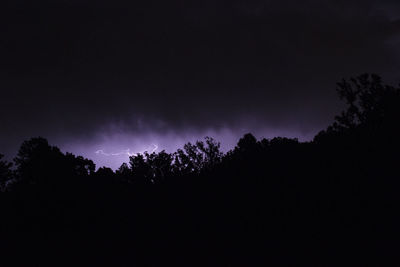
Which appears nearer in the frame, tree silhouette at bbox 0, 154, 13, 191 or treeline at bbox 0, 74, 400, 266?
treeline at bbox 0, 74, 400, 266

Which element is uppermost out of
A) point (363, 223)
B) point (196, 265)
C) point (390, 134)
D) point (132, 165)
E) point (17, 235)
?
point (132, 165)

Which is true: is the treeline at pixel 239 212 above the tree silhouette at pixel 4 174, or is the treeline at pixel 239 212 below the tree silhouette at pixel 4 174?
below

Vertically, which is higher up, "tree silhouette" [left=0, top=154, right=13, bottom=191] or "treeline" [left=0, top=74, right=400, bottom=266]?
"tree silhouette" [left=0, top=154, right=13, bottom=191]

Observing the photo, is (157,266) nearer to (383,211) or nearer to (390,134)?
(383,211)

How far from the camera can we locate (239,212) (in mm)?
21203

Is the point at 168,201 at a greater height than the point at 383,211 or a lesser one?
greater

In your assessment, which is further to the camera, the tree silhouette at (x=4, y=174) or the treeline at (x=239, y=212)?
the tree silhouette at (x=4, y=174)

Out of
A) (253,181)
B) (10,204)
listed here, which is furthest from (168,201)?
(10,204)

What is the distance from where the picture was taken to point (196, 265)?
15062 mm

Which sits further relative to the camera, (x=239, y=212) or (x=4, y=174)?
(x=4, y=174)

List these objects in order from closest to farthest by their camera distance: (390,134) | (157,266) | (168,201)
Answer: (157,266)
(390,134)
(168,201)

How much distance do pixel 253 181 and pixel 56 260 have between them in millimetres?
18358

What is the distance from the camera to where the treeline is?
14.9 metres

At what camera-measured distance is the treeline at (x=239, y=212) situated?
14.9 m
